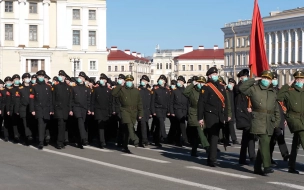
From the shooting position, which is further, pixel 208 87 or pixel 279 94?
pixel 208 87

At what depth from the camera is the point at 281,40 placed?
13212 cm

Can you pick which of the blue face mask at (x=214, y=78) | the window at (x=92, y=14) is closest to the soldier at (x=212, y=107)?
the blue face mask at (x=214, y=78)

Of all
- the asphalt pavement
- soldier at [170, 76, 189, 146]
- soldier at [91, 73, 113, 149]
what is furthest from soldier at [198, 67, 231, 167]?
soldier at [170, 76, 189, 146]

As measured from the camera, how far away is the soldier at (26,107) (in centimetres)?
2070

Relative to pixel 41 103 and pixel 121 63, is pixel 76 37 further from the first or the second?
pixel 121 63

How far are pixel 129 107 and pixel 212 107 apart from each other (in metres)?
3.31

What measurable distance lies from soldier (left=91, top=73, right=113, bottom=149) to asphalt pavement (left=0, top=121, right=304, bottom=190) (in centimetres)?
149

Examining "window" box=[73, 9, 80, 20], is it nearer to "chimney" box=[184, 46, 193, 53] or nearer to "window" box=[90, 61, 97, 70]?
"window" box=[90, 61, 97, 70]

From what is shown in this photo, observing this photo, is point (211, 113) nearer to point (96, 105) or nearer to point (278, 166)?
point (278, 166)

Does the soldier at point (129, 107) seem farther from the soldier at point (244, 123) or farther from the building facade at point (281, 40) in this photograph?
the building facade at point (281, 40)

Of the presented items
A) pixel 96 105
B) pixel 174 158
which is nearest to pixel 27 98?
pixel 96 105

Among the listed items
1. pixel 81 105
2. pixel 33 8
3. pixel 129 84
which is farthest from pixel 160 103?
pixel 33 8

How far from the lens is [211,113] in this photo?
49.5ft

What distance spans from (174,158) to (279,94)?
3496 mm
